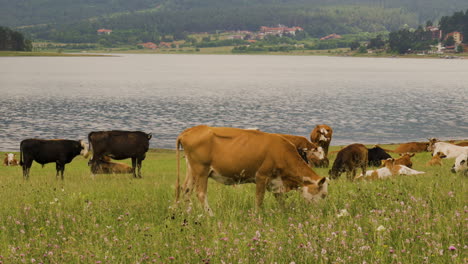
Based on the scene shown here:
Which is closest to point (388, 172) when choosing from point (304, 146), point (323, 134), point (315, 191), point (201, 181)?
point (304, 146)

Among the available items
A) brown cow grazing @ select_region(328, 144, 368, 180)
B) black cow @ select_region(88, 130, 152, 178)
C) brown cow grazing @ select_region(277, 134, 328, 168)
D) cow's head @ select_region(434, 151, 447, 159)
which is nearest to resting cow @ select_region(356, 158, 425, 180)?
brown cow grazing @ select_region(328, 144, 368, 180)

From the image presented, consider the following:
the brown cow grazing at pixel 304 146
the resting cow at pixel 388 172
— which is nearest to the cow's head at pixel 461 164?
the resting cow at pixel 388 172

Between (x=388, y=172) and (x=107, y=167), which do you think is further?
(x=107, y=167)

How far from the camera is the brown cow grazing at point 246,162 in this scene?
12023 millimetres

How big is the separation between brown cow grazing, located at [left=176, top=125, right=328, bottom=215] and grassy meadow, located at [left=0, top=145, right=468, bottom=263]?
414mm

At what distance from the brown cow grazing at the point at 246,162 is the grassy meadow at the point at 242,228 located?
414 mm

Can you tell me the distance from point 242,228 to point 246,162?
2165mm

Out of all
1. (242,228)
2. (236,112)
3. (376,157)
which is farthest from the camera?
(236,112)

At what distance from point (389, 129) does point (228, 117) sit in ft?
74.4

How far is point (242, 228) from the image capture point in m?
10.2

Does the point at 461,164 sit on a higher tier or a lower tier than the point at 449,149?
higher

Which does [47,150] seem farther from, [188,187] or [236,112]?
[236,112]

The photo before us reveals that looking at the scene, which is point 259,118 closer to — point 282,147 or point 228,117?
point 228,117

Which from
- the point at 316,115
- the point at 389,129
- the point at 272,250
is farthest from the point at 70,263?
the point at 316,115
